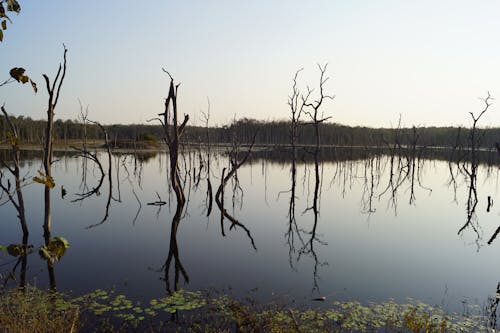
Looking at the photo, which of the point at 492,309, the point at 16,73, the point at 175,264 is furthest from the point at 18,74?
the point at 492,309

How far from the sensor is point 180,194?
→ 1135cm

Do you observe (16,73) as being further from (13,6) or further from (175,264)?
(175,264)

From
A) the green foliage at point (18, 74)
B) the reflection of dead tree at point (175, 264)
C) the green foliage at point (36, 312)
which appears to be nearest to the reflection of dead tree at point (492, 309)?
the reflection of dead tree at point (175, 264)

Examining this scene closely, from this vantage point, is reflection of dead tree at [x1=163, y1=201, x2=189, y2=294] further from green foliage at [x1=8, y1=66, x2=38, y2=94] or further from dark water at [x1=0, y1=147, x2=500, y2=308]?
green foliage at [x1=8, y1=66, x2=38, y2=94]

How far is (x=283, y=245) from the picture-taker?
967 cm

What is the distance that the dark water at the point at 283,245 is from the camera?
22.3 ft

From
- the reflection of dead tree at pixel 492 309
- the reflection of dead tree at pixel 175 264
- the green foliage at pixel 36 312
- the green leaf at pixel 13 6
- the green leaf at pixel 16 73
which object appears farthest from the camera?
the reflection of dead tree at pixel 175 264

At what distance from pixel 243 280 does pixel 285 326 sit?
2.21m

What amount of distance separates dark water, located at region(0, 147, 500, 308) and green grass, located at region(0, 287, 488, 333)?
17.0 inches

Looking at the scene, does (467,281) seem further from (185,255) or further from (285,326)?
(185,255)

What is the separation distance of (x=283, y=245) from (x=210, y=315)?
14.9ft

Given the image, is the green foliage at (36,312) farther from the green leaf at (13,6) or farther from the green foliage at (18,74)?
the green leaf at (13,6)

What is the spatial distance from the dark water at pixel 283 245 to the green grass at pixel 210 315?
43cm

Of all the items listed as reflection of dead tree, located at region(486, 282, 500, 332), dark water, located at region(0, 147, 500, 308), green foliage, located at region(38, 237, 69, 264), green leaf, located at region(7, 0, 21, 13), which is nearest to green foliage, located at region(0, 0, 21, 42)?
green leaf, located at region(7, 0, 21, 13)
